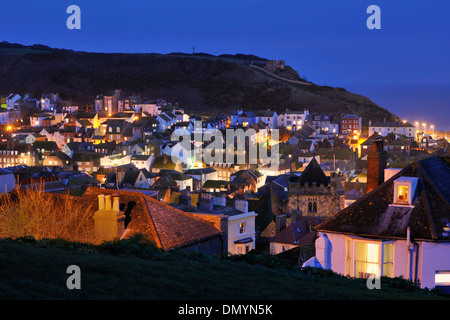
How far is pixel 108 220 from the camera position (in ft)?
62.8

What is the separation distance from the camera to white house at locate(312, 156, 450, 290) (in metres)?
14.4

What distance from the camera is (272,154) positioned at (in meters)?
91.9

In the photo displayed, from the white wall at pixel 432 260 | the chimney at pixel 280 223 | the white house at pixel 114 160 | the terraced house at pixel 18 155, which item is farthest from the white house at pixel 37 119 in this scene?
the white wall at pixel 432 260

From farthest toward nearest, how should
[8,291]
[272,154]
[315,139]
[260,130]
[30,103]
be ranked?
[30,103] → [260,130] → [315,139] → [272,154] → [8,291]

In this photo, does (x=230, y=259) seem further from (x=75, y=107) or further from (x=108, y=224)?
(x=75, y=107)

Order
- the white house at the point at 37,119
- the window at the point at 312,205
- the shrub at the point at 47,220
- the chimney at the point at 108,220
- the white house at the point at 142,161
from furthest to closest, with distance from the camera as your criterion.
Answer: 1. the white house at the point at 37,119
2. the white house at the point at 142,161
3. the window at the point at 312,205
4. the shrub at the point at 47,220
5. the chimney at the point at 108,220

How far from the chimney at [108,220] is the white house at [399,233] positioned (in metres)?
6.80

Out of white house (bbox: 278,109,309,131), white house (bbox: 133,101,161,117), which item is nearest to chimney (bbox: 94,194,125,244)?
white house (bbox: 133,101,161,117)

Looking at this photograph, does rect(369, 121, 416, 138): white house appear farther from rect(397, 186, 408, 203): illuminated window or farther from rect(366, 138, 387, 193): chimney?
rect(397, 186, 408, 203): illuminated window

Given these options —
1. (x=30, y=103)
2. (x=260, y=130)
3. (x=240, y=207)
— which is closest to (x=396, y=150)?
(x=260, y=130)

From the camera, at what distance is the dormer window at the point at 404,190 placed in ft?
50.7

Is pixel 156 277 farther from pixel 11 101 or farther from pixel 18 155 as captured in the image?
pixel 11 101

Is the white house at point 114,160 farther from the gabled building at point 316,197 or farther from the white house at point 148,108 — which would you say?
the white house at point 148,108
